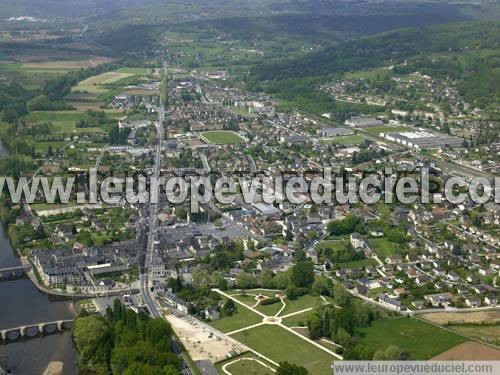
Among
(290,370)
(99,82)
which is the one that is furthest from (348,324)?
(99,82)

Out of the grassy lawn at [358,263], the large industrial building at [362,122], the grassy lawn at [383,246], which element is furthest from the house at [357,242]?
the large industrial building at [362,122]

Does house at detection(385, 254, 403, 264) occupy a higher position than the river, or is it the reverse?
house at detection(385, 254, 403, 264)

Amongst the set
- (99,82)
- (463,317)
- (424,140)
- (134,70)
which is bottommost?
(463,317)

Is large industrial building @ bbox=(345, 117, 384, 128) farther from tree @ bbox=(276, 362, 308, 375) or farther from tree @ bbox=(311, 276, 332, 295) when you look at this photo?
tree @ bbox=(276, 362, 308, 375)

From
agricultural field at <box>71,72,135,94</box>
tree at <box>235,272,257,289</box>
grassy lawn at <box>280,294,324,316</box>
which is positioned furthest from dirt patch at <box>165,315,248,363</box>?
agricultural field at <box>71,72,135,94</box>

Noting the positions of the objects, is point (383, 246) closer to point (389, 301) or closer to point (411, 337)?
point (389, 301)
